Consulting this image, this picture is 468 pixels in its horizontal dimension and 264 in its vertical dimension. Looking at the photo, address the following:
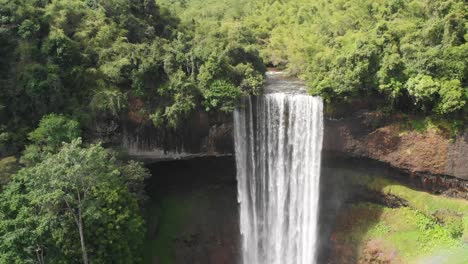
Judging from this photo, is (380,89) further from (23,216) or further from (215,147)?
(23,216)

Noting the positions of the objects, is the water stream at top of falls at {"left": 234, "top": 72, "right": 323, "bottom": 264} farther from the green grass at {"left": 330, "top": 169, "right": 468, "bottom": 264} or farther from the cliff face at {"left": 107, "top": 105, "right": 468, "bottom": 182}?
the green grass at {"left": 330, "top": 169, "right": 468, "bottom": 264}

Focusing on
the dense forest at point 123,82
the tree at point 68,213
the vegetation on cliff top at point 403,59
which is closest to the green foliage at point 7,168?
the dense forest at point 123,82

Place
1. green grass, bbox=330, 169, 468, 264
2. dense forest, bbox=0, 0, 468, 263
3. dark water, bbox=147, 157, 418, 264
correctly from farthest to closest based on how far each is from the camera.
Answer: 1. dark water, bbox=147, 157, 418, 264
2. green grass, bbox=330, 169, 468, 264
3. dense forest, bbox=0, 0, 468, 263

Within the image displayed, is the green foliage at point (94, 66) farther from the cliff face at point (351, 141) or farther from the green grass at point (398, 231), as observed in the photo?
Result: the green grass at point (398, 231)

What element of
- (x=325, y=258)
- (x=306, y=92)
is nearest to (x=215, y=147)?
(x=306, y=92)

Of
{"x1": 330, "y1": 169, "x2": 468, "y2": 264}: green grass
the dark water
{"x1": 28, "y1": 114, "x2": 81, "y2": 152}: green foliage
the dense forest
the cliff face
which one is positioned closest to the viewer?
the dense forest

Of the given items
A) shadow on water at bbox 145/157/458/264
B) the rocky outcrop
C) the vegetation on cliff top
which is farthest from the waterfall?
the vegetation on cliff top

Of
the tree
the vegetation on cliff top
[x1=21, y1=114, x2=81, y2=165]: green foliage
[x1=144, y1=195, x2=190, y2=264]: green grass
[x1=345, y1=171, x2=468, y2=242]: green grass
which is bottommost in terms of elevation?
[x1=144, y1=195, x2=190, y2=264]: green grass
